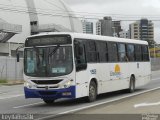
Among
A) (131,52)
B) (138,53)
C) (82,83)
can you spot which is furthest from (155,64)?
(82,83)

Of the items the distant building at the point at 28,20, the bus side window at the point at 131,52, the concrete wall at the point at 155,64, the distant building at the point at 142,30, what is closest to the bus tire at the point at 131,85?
the bus side window at the point at 131,52

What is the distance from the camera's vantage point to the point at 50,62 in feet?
59.1

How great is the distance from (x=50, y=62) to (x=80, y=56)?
4.13 ft

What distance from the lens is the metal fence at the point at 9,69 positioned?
145 ft

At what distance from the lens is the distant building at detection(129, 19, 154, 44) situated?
118 meters

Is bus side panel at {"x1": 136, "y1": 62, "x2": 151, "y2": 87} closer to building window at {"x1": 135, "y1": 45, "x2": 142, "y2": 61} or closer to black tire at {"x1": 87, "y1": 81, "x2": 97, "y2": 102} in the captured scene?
building window at {"x1": 135, "y1": 45, "x2": 142, "y2": 61}

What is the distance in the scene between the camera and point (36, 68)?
18.2 meters

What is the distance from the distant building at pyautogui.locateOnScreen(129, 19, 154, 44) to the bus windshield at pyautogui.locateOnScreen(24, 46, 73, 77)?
96564 mm

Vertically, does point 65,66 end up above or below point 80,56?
below

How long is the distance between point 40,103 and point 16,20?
73.4 m

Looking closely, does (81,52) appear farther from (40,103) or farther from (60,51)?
(40,103)

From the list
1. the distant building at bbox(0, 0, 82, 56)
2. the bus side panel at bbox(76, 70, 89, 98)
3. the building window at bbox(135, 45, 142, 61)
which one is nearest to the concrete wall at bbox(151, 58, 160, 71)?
the distant building at bbox(0, 0, 82, 56)

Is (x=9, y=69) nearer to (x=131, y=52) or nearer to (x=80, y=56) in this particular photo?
(x=131, y=52)

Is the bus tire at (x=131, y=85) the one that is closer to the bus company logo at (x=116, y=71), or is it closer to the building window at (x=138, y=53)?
the building window at (x=138, y=53)
